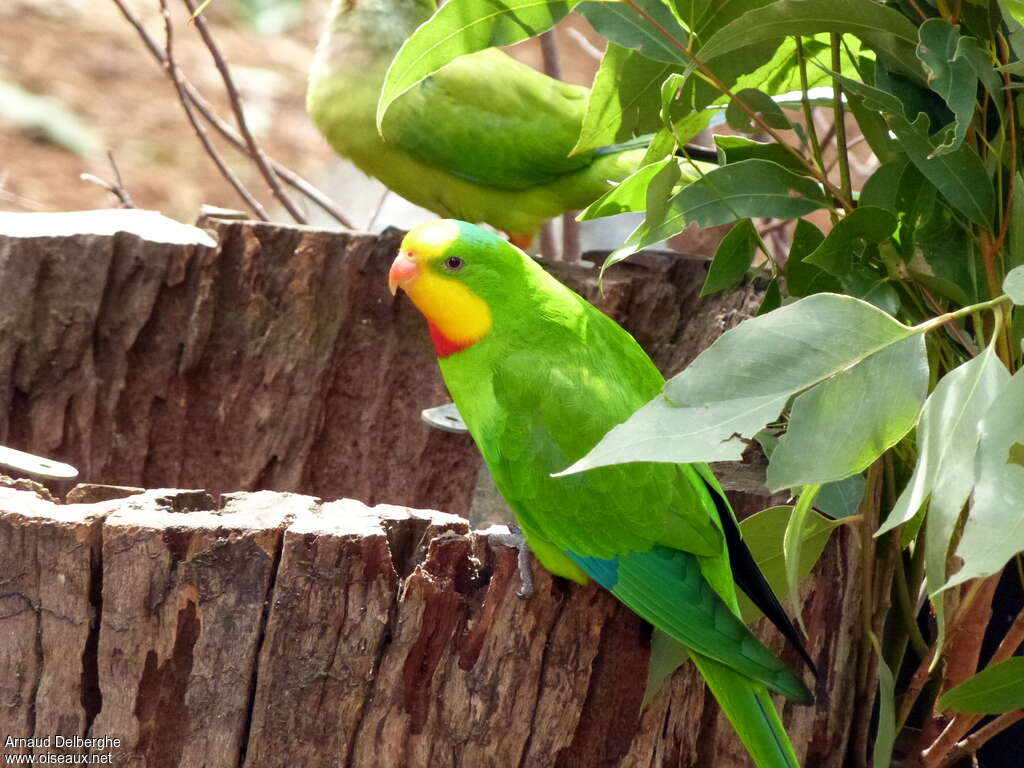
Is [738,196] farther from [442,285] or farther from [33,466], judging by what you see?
[33,466]

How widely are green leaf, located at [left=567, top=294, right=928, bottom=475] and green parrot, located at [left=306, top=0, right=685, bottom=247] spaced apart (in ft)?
4.90

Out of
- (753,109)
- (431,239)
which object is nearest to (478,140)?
(431,239)

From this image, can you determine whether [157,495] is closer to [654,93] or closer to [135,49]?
[654,93]

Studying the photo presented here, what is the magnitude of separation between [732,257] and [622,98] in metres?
0.26

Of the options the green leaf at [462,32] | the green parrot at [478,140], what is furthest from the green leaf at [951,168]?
the green parrot at [478,140]

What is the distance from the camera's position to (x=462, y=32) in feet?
4.72

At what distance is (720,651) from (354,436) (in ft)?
3.93

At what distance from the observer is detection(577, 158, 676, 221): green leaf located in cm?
151

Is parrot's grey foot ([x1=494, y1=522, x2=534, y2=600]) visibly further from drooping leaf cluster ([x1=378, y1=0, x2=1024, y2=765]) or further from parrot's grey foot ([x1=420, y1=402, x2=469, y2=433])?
parrot's grey foot ([x1=420, y1=402, x2=469, y2=433])

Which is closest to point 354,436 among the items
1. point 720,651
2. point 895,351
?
point 720,651

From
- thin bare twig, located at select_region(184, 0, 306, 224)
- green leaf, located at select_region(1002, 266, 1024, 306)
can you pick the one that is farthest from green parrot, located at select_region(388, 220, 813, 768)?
thin bare twig, located at select_region(184, 0, 306, 224)

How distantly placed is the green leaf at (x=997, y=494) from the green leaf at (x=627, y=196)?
1.80 feet

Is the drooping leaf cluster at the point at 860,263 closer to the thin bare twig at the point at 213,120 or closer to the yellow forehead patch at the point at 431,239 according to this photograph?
the yellow forehead patch at the point at 431,239

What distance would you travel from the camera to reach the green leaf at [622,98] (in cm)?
157
